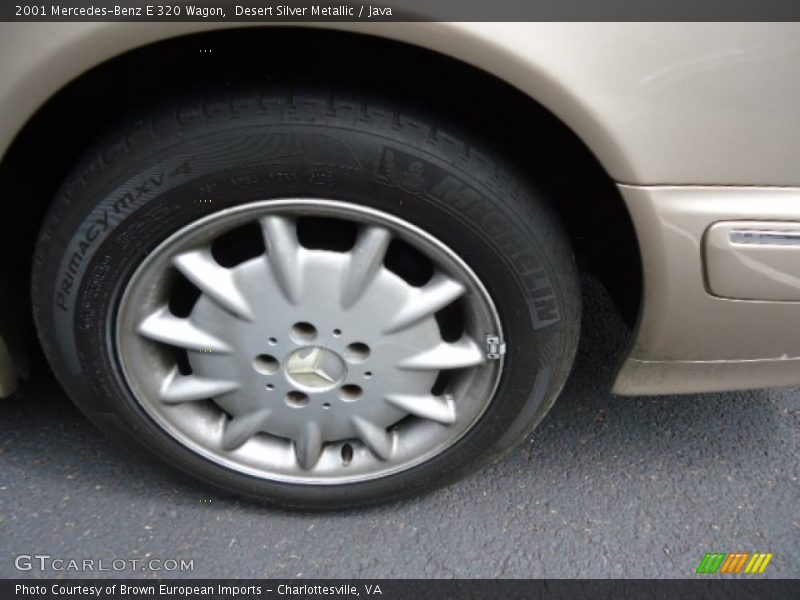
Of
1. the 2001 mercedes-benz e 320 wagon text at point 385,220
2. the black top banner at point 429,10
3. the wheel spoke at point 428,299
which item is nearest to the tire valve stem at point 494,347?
the 2001 mercedes-benz e 320 wagon text at point 385,220

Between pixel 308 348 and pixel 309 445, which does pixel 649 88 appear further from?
pixel 309 445

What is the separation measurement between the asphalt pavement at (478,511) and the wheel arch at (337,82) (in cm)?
43

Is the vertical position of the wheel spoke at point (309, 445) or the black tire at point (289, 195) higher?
the black tire at point (289, 195)

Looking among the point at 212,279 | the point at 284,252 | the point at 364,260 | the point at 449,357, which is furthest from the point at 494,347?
the point at 212,279

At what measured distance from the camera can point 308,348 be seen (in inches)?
57.2

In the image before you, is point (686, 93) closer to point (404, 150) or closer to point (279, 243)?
point (404, 150)

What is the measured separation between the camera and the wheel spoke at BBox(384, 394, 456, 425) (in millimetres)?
1527

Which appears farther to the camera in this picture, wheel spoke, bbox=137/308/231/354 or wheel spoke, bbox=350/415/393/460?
wheel spoke, bbox=350/415/393/460

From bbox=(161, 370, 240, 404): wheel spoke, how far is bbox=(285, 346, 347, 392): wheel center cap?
0.44 ft

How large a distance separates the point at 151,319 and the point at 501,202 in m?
0.71

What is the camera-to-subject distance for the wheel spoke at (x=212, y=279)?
1373mm

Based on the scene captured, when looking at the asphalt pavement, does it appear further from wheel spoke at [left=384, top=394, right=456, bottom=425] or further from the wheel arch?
the wheel arch

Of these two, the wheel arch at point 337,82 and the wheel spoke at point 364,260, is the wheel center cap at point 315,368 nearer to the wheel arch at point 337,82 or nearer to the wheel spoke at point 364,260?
the wheel spoke at point 364,260

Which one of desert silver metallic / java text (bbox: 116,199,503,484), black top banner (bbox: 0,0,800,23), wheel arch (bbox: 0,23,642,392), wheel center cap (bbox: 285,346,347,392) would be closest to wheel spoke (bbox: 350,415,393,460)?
desert silver metallic / java text (bbox: 116,199,503,484)
